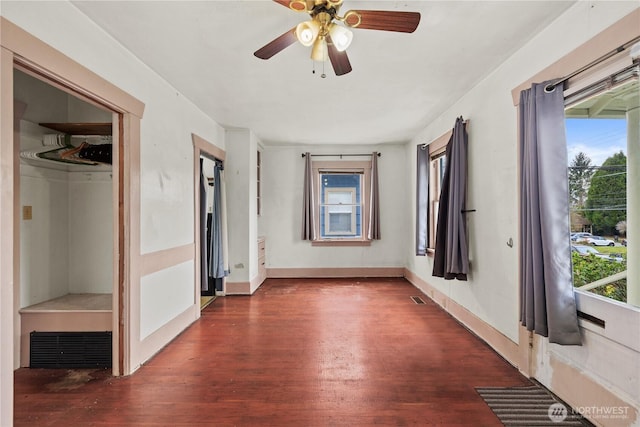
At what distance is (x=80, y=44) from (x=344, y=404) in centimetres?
288

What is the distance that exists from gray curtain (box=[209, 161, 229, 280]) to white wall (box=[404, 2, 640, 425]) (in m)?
3.06

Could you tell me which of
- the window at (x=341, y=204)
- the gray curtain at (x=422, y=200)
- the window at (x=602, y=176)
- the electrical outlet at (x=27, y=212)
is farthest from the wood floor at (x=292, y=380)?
the window at (x=341, y=204)

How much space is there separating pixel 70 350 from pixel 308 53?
121 inches

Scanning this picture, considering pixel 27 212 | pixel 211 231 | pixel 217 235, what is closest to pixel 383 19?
pixel 27 212

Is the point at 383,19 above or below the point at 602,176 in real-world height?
above

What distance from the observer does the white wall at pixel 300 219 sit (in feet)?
19.7

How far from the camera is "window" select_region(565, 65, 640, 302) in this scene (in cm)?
178

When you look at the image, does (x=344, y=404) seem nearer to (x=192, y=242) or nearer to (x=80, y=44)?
(x=192, y=242)

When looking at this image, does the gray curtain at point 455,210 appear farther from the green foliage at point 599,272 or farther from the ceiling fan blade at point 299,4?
the ceiling fan blade at point 299,4

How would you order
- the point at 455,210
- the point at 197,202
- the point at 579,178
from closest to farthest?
the point at 579,178
the point at 455,210
the point at 197,202

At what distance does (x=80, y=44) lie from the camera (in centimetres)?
199

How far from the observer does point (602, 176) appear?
6.47 ft

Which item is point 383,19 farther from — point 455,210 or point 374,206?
point 374,206

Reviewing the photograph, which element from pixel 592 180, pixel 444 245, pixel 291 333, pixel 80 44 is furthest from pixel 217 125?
pixel 592 180
